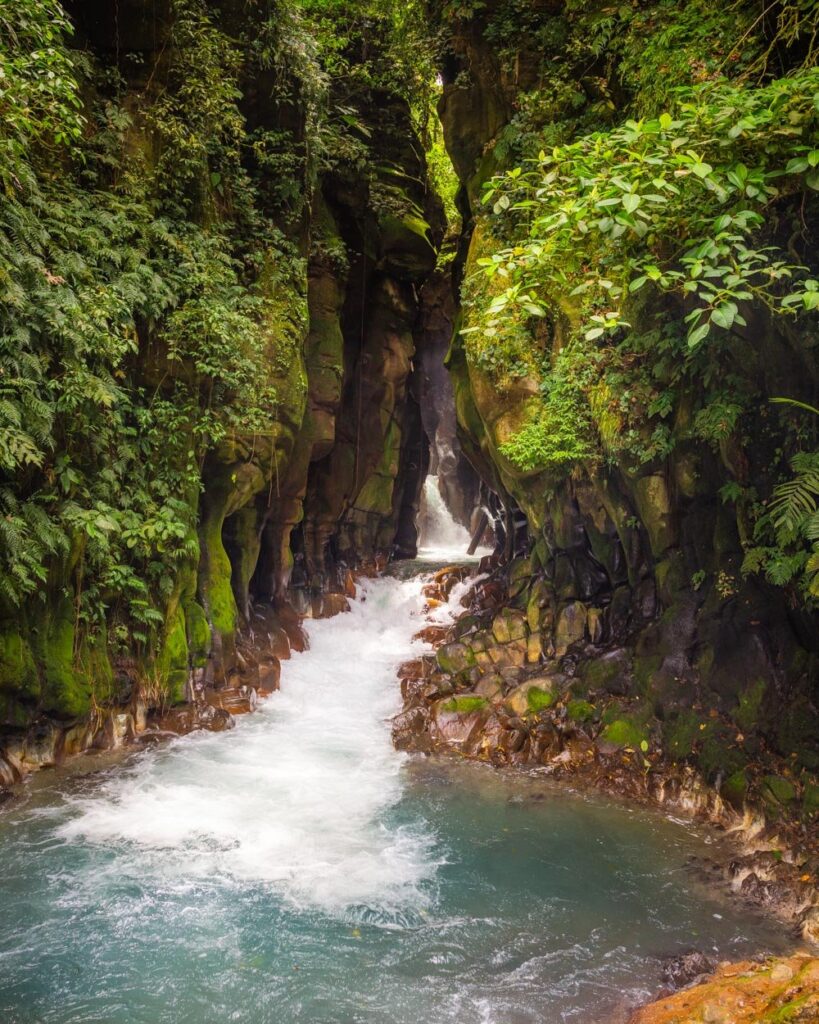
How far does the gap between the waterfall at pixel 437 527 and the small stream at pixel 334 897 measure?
2103 cm

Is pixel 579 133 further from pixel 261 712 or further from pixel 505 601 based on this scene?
pixel 261 712

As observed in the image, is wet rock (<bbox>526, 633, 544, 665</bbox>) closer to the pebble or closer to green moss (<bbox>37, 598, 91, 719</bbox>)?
green moss (<bbox>37, 598, 91, 719</bbox>)

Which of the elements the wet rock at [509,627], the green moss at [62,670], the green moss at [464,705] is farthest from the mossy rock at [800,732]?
the green moss at [62,670]

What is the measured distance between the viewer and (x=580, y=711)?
1035 centimetres

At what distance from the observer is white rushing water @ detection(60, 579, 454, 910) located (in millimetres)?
6793

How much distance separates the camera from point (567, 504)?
42.5ft

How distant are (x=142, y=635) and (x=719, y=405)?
26.7ft

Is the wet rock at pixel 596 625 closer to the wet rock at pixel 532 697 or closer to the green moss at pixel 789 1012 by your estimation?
the wet rock at pixel 532 697

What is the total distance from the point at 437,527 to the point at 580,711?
21.4m

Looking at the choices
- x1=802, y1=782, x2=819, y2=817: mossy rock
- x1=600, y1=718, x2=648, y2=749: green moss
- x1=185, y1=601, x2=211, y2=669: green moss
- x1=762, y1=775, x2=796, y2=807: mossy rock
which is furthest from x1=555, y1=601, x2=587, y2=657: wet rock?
x1=185, y1=601, x2=211, y2=669: green moss

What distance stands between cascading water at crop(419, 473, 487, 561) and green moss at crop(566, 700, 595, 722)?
19.3m

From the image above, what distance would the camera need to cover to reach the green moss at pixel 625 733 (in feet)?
31.0

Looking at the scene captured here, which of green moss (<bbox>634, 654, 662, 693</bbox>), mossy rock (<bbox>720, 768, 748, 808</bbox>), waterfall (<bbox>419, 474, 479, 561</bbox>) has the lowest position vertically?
mossy rock (<bbox>720, 768, 748, 808</bbox>)

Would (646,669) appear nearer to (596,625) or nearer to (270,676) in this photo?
(596,625)
